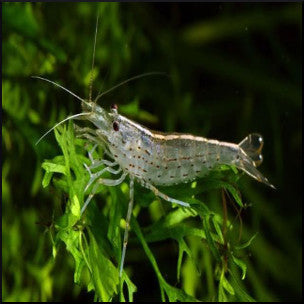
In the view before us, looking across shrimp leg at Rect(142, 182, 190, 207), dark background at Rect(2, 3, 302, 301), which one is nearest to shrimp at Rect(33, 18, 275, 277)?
shrimp leg at Rect(142, 182, 190, 207)

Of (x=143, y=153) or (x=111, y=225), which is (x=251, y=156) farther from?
(x=111, y=225)

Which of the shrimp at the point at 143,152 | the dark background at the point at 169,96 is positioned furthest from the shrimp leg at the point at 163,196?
the dark background at the point at 169,96

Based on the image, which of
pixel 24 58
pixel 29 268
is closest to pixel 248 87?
pixel 24 58

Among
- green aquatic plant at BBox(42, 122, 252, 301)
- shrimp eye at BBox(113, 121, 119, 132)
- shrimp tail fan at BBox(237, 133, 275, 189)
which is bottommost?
green aquatic plant at BBox(42, 122, 252, 301)

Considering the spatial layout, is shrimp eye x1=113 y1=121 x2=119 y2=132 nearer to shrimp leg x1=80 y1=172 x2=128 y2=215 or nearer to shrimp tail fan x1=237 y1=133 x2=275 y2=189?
shrimp leg x1=80 y1=172 x2=128 y2=215

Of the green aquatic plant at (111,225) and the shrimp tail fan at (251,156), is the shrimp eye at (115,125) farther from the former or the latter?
the shrimp tail fan at (251,156)

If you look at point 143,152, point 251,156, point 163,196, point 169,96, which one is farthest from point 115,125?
point 169,96

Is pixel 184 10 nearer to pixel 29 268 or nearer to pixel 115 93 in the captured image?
pixel 115 93
